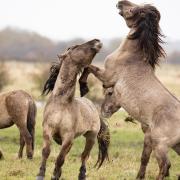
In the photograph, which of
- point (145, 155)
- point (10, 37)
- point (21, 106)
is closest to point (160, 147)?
point (145, 155)

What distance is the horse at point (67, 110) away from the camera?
29.0 feet

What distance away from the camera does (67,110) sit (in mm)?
8953

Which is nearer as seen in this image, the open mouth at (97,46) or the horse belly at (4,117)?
the open mouth at (97,46)

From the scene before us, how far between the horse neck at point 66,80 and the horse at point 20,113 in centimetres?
334

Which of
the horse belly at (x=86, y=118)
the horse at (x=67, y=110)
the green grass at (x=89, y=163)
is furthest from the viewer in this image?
the green grass at (x=89, y=163)

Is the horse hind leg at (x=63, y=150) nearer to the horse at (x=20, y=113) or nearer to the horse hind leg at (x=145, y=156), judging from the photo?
the horse hind leg at (x=145, y=156)

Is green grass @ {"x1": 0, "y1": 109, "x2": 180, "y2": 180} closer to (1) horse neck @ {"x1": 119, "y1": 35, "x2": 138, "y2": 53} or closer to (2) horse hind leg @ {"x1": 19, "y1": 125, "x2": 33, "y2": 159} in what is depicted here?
(2) horse hind leg @ {"x1": 19, "y1": 125, "x2": 33, "y2": 159}

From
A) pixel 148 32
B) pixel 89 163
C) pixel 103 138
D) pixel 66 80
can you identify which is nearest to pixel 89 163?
pixel 89 163

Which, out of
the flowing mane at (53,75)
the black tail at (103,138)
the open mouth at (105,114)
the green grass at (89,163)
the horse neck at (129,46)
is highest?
the horse neck at (129,46)

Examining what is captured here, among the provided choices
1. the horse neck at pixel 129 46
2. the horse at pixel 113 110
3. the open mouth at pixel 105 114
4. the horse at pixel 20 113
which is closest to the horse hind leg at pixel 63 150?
the horse at pixel 113 110

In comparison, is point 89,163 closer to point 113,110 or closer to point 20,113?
point 20,113

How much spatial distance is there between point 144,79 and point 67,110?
1385 mm

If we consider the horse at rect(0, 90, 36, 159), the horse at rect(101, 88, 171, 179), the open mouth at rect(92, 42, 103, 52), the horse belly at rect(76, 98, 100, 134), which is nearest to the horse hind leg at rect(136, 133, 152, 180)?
the horse at rect(101, 88, 171, 179)

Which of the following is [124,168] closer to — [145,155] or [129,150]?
[145,155]
